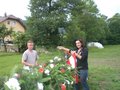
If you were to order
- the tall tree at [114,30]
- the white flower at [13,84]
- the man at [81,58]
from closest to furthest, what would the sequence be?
the white flower at [13,84], the man at [81,58], the tall tree at [114,30]

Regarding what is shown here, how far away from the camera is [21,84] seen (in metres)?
5.14

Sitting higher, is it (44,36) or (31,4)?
(31,4)

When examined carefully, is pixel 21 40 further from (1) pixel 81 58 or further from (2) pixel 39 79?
(2) pixel 39 79

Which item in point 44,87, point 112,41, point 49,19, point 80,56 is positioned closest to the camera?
point 44,87

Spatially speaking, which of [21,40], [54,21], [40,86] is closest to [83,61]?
[40,86]

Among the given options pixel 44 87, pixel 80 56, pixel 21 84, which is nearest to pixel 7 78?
pixel 21 84

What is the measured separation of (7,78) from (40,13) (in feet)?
130

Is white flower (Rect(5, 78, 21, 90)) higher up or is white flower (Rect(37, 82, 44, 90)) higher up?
white flower (Rect(5, 78, 21, 90))

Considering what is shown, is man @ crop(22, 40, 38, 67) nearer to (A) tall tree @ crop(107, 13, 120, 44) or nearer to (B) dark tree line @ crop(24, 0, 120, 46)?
(B) dark tree line @ crop(24, 0, 120, 46)

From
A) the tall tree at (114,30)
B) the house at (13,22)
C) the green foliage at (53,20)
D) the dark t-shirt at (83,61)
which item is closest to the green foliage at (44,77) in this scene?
the dark t-shirt at (83,61)

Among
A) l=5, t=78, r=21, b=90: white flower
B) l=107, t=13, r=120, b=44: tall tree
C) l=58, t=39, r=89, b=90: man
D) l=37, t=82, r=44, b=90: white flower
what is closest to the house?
l=107, t=13, r=120, b=44: tall tree

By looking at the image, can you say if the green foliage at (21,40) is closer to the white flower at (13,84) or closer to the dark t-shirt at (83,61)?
the dark t-shirt at (83,61)

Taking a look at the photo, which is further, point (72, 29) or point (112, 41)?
point (112, 41)

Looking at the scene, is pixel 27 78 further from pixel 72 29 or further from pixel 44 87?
pixel 72 29
